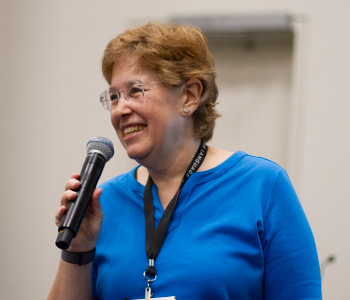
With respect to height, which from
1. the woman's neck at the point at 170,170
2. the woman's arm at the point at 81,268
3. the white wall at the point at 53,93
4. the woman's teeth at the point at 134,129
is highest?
the white wall at the point at 53,93

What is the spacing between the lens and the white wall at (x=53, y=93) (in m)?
3.27

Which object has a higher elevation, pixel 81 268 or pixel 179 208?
pixel 179 208

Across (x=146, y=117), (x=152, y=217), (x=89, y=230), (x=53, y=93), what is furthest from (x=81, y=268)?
(x=53, y=93)

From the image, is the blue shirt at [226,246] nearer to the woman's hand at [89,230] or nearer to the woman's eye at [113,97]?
the woman's hand at [89,230]

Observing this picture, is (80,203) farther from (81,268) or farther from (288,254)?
(288,254)

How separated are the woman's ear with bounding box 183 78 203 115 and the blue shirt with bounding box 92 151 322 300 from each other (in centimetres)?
21

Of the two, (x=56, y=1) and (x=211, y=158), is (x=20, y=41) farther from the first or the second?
(x=211, y=158)

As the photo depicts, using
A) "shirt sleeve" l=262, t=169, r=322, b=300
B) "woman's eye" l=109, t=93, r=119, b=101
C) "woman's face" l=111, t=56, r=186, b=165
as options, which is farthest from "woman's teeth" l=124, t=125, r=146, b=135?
"shirt sleeve" l=262, t=169, r=322, b=300

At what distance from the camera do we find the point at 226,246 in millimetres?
1420

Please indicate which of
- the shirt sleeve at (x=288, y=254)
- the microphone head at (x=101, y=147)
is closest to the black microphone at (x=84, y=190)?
the microphone head at (x=101, y=147)

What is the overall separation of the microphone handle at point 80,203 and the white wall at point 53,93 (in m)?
2.07

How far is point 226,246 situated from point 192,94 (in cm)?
51

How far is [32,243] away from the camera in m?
3.55

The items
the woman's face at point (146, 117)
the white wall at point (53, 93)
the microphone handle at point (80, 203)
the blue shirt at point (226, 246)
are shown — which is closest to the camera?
the microphone handle at point (80, 203)
